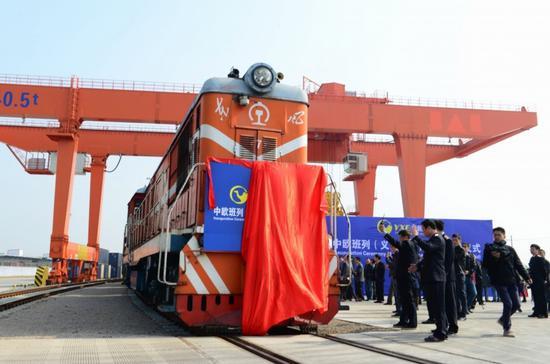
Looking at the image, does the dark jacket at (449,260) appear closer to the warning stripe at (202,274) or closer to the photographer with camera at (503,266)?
the photographer with camera at (503,266)

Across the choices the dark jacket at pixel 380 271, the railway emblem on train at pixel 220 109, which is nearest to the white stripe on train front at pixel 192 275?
the railway emblem on train at pixel 220 109

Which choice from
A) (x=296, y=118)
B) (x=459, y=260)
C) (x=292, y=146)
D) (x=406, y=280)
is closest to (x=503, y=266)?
(x=406, y=280)

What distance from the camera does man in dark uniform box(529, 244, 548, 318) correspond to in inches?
366

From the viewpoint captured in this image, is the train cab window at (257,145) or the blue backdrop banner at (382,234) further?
the blue backdrop banner at (382,234)

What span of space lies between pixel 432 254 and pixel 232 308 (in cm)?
272

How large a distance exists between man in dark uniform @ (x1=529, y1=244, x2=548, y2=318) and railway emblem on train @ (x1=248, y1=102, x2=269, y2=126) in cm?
594

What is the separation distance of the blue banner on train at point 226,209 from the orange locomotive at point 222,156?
0.31 ft

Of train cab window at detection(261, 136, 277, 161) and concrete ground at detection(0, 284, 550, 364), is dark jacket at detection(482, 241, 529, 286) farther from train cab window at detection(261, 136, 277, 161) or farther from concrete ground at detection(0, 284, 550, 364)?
train cab window at detection(261, 136, 277, 161)

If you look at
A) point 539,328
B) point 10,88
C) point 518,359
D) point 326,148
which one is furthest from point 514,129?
point 10,88

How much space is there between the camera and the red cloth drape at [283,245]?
6.30 meters

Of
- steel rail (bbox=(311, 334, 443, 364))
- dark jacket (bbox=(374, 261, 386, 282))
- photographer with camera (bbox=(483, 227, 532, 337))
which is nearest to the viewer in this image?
steel rail (bbox=(311, 334, 443, 364))

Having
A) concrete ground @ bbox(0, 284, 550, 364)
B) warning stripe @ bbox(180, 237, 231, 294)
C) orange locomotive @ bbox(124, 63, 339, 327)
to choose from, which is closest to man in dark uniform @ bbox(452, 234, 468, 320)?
concrete ground @ bbox(0, 284, 550, 364)

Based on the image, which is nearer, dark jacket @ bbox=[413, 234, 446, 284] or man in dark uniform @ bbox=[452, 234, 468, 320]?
dark jacket @ bbox=[413, 234, 446, 284]

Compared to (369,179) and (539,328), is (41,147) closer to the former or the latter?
(369,179)
